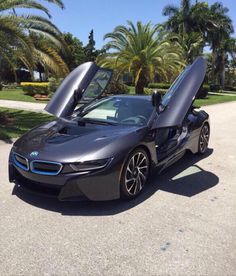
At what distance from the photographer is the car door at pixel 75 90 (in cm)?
555

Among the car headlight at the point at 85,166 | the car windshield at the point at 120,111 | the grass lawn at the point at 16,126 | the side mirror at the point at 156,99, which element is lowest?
the grass lawn at the point at 16,126

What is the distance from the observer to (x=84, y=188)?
3.72 m

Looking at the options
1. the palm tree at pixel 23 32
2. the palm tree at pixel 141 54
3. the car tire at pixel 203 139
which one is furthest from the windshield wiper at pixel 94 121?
the palm tree at pixel 141 54

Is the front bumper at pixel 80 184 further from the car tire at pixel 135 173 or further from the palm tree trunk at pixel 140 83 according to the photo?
the palm tree trunk at pixel 140 83

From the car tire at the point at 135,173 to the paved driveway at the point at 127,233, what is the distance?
0.47 feet

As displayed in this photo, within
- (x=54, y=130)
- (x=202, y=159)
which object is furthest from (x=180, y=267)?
(x=202, y=159)

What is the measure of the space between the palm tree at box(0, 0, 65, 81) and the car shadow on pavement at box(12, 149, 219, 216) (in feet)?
20.2

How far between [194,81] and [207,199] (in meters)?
1.74

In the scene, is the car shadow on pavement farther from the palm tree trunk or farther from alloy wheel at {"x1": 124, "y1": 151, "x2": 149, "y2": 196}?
the palm tree trunk

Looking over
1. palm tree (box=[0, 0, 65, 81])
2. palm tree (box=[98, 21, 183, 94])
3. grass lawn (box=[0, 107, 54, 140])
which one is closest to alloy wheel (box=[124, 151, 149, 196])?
grass lawn (box=[0, 107, 54, 140])

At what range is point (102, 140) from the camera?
13.6ft

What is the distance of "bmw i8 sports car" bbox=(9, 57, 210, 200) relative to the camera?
12.4ft

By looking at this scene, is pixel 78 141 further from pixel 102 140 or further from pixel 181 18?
pixel 181 18

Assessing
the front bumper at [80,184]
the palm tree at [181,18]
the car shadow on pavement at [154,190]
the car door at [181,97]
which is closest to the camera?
the front bumper at [80,184]
